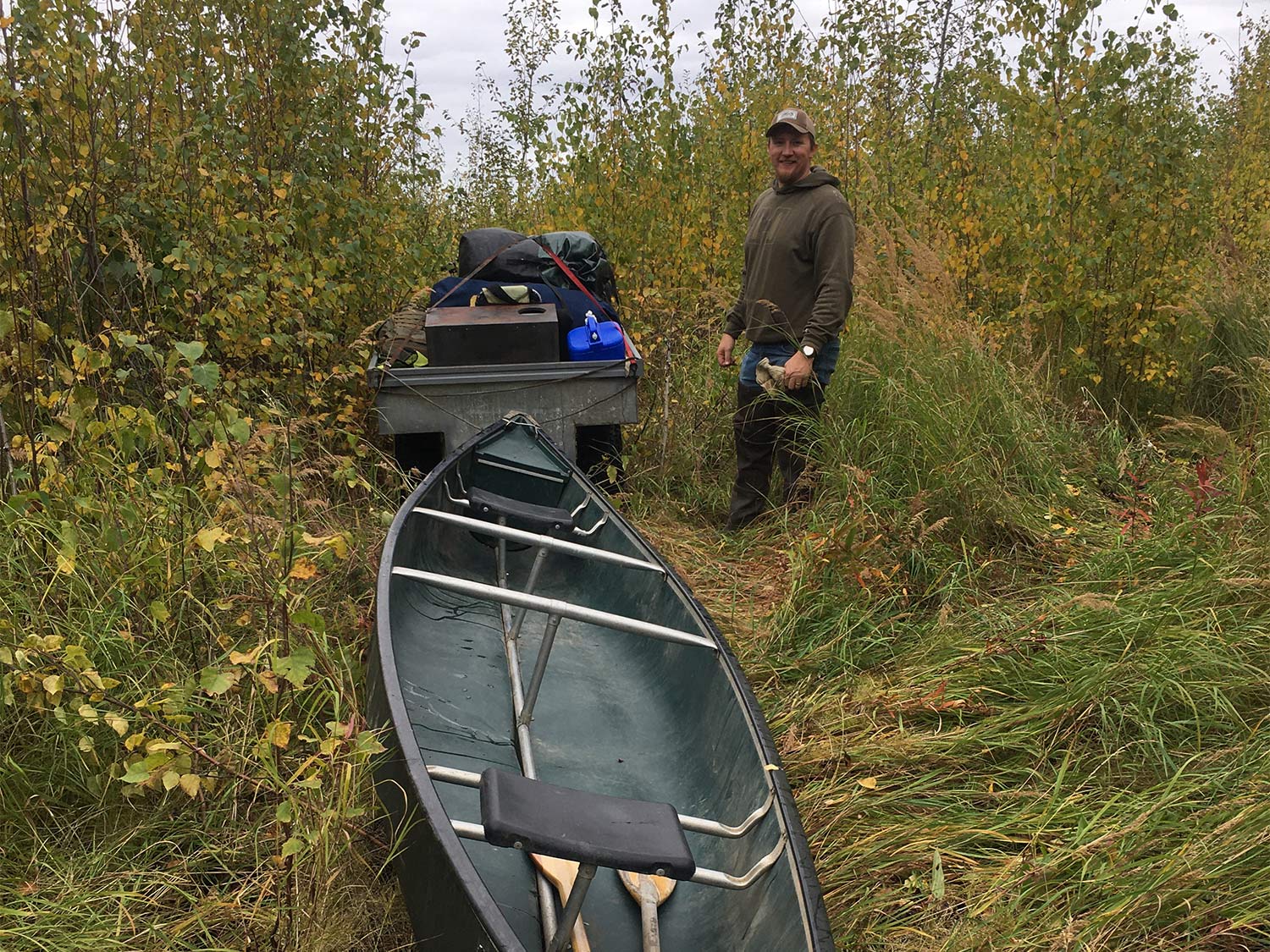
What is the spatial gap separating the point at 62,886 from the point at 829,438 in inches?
140

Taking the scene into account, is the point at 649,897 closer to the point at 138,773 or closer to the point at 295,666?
the point at 295,666

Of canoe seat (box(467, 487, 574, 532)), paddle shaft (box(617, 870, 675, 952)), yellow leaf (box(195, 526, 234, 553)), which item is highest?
yellow leaf (box(195, 526, 234, 553))

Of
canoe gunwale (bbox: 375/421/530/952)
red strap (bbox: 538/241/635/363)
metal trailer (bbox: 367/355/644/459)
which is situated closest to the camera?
canoe gunwale (bbox: 375/421/530/952)

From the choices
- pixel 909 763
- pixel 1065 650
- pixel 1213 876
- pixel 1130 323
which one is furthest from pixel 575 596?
pixel 1130 323

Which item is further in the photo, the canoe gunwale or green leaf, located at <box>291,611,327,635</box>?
green leaf, located at <box>291,611,327,635</box>

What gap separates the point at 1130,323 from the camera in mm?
5828

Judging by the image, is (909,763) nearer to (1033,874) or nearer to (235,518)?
(1033,874)

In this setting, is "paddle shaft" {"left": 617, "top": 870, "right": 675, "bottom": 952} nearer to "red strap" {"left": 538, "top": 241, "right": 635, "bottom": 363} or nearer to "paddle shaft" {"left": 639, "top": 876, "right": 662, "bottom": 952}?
"paddle shaft" {"left": 639, "top": 876, "right": 662, "bottom": 952}

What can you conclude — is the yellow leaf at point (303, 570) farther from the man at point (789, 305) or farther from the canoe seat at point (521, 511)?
the man at point (789, 305)

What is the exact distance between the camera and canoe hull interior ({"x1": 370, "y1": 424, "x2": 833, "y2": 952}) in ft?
6.61

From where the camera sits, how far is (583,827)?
1.83 m

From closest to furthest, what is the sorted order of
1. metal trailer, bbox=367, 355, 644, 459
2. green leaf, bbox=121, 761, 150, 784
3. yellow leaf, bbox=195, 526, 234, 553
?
green leaf, bbox=121, 761, 150, 784, yellow leaf, bbox=195, 526, 234, 553, metal trailer, bbox=367, 355, 644, 459

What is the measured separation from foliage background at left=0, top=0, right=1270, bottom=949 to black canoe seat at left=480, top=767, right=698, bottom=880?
523 mm

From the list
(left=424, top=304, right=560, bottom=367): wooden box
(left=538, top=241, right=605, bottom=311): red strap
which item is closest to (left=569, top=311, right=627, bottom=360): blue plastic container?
(left=424, top=304, right=560, bottom=367): wooden box
